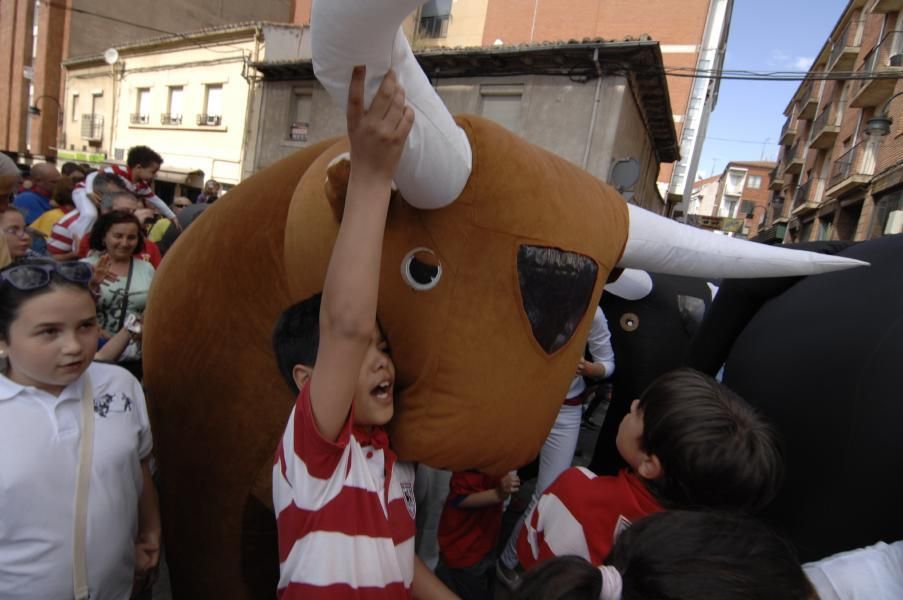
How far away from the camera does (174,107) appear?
51.4ft

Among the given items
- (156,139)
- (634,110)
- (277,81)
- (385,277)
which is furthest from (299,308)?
(156,139)

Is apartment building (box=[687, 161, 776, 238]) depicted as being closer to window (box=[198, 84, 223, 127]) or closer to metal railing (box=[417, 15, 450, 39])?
metal railing (box=[417, 15, 450, 39])

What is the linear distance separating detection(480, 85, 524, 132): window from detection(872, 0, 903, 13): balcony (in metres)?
13.3

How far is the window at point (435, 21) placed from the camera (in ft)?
57.8

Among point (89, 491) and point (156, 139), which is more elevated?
point (156, 139)

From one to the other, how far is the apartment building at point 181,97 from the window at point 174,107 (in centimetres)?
3

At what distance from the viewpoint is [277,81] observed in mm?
12617

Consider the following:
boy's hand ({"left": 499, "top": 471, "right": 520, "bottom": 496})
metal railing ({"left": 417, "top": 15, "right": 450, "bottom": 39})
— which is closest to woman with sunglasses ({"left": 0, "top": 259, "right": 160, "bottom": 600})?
boy's hand ({"left": 499, "top": 471, "right": 520, "bottom": 496})

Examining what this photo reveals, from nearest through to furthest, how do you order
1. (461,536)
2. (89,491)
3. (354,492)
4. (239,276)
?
(354,492) → (89,491) → (239,276) → (461,536)

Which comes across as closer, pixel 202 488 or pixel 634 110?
pixel 202 488

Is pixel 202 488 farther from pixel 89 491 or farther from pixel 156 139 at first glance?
pixel 156 139

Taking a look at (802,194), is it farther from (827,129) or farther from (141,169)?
(141,169)

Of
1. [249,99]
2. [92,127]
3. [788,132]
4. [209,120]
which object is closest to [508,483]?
[249,99]

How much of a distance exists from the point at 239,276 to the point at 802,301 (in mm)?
1503
